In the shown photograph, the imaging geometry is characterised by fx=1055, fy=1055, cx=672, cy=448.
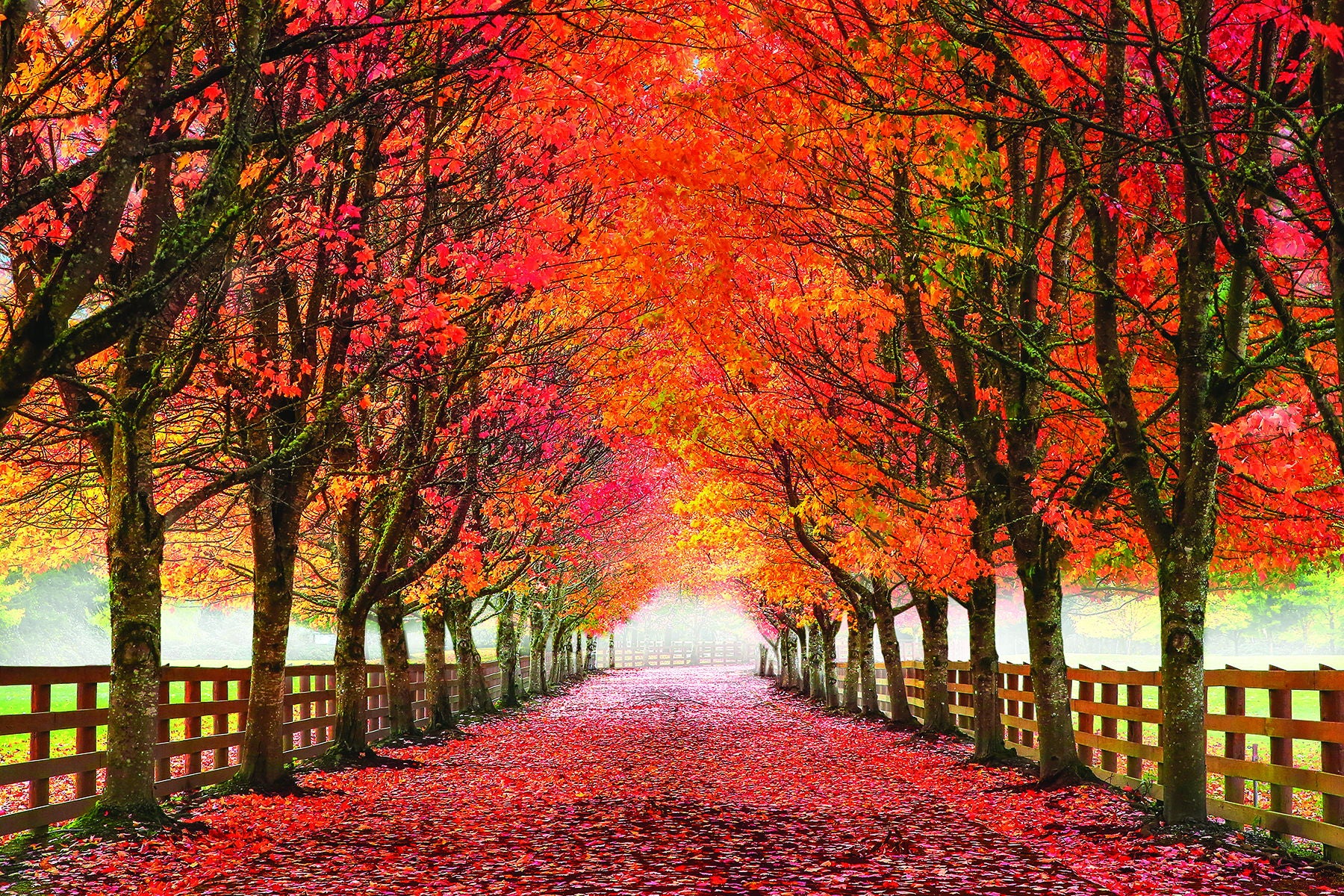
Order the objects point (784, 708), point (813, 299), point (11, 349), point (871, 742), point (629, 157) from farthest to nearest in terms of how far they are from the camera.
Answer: point (784, 708), point (871, 742), point (813, 299), point (629, 157), point (11, 349)

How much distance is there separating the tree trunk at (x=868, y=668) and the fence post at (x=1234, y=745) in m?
14.6

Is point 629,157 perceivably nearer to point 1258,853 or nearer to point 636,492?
point 1258,853

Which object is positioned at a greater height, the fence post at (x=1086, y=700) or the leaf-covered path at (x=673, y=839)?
the fence post at (x=1086, y=700)

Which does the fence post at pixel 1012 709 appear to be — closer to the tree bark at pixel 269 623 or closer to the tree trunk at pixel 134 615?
the tree bark at pixel 269 623

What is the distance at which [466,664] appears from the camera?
28062mm

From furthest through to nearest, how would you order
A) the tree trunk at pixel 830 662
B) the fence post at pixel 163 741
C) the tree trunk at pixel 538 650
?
the tree trunk at pixel 538 650, the tree trunk at pixel 830 662, the fence post at pixel 163 741

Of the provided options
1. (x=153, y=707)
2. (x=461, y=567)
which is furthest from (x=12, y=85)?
(x=461, y=567)

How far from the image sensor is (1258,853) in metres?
8.28

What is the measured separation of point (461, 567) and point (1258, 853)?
1619cm

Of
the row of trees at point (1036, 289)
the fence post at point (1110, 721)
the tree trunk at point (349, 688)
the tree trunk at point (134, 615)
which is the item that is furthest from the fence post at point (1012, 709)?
the tree trunk at point (134, 615)

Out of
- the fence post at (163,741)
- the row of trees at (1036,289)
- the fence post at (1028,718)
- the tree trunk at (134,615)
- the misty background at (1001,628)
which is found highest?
the row of trees at (1036,289)

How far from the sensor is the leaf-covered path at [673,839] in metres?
7.73

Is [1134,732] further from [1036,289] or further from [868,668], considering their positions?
[868,668]

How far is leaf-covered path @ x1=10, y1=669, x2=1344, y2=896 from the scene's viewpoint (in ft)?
25.4
